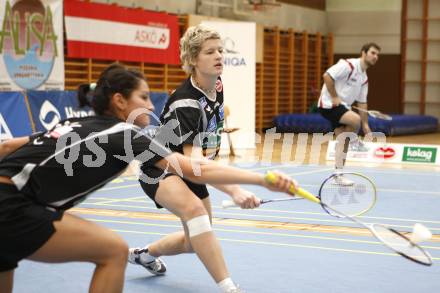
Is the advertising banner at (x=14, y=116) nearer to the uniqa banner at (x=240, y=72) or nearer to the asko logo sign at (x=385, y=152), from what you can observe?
the uniqa banner at (x=240, y=72)

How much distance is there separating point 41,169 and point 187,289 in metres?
1.97

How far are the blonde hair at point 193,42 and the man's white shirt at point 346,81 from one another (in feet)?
20.5

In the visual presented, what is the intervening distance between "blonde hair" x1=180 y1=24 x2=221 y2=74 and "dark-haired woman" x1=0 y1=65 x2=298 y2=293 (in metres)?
1.36

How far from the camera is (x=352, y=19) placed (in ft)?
81.3

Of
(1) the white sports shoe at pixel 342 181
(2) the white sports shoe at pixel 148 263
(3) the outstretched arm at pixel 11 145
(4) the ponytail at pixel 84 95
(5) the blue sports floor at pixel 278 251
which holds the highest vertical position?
(4) the ponytail at pixel 84 95

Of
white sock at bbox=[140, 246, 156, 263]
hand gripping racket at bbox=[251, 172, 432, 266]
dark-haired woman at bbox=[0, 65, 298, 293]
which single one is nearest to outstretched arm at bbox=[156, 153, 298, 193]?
dark-haired woman at bbox=[0, 65, 298, 293]

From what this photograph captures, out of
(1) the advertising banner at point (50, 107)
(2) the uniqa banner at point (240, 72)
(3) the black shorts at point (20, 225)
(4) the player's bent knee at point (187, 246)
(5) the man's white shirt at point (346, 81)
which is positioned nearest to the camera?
(3) the black shorts at point (20, 225)

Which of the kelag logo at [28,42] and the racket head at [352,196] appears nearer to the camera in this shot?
the racket head at [352,196]

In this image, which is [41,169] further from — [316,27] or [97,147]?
[316,27]

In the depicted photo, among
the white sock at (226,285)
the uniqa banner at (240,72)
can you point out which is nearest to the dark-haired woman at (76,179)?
the white sock at (226,285)

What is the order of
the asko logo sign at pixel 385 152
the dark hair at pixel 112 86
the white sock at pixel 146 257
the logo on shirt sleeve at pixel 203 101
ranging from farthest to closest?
1. the asko logo sign at pixel 385 152
2. the white sock at pixel 146 257
3. the logo on shirt sleeve at pixel 203 101
4. the dark hair at pixel 112 86

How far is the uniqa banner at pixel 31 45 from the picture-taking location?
13.0 meters

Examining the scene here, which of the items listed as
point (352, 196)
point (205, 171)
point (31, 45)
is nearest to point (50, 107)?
point (31, 45)

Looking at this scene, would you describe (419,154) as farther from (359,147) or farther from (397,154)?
(359,147)
